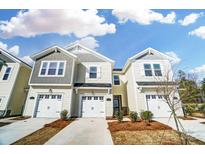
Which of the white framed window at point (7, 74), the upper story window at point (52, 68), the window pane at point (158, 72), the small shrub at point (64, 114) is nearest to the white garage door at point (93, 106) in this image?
the small shrub at point (64, 114)

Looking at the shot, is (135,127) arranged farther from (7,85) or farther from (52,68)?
(7,85)

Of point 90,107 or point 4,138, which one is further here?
point 90,107

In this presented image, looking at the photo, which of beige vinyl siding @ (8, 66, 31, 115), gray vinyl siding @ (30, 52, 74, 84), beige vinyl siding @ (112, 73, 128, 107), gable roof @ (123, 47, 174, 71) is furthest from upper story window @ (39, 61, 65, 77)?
gable roof @ (123, 47, 174, 71)

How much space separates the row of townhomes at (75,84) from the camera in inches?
460

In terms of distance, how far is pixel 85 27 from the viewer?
1136 centimetres

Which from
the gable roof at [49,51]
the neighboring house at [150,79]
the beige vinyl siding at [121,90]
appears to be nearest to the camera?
the neighboring house at [150,79]

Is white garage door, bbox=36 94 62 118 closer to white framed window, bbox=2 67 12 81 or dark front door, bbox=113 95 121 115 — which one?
white framed window, bbox=2 67 12 81

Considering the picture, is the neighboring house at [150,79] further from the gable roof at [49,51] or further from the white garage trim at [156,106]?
the gable roof at [49,51]

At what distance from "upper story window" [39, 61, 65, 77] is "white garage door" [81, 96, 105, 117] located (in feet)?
10.8

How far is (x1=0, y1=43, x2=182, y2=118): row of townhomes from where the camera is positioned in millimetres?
11695
